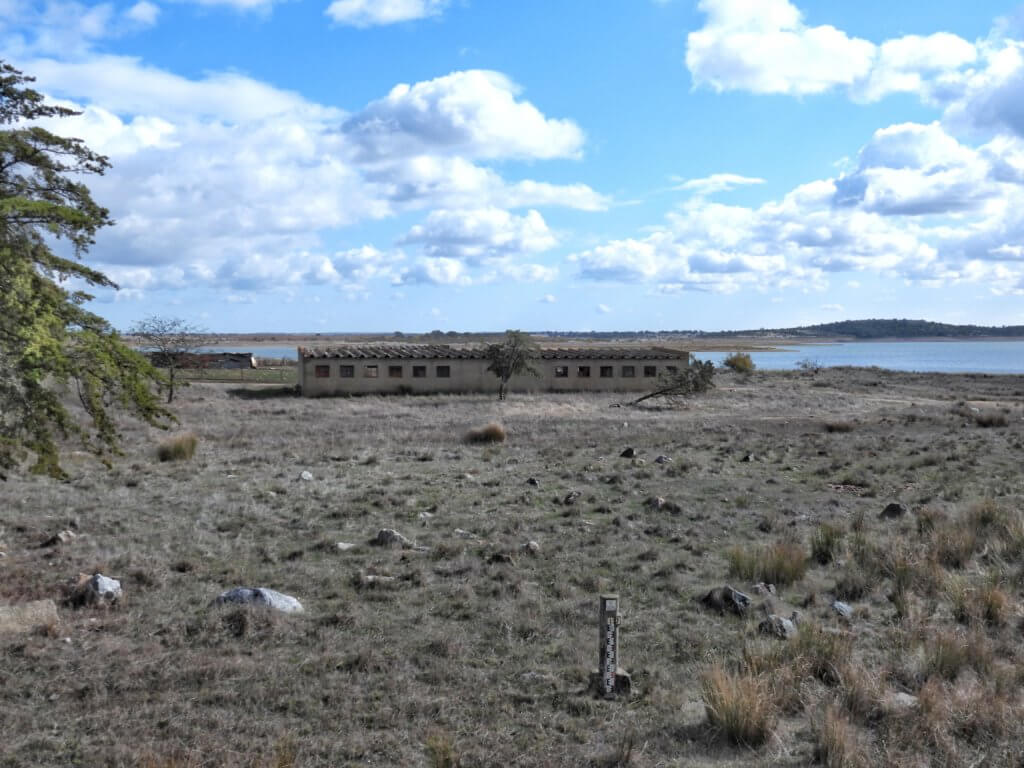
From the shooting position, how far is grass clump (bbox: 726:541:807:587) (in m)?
10.5

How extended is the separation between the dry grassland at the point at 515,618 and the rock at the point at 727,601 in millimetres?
118

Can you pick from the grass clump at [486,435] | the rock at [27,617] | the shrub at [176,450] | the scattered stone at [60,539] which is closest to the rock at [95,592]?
the rock at [27,617]

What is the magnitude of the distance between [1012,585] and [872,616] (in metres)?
2.11

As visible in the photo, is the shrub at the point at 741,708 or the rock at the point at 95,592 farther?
the rock at the point at 95,592

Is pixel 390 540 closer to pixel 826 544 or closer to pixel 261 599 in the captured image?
pixel 261 599

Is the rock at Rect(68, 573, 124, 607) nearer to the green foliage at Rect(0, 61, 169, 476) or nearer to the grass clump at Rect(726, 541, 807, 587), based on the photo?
the green foliage at Rect(0, 61, 169, 476)

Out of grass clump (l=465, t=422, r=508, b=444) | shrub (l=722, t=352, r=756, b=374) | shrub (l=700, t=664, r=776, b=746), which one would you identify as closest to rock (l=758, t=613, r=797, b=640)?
shrub (l=700, t=664, r=776, b=746)

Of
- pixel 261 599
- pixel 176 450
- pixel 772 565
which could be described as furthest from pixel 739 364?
pixel 261 599

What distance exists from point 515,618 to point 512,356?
144 ft

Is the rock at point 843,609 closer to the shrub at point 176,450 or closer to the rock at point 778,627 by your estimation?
the rock at point 778,627

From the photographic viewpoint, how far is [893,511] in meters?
14.4

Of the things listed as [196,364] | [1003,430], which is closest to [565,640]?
[1003,430]

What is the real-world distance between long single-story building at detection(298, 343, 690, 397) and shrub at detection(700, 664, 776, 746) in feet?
156

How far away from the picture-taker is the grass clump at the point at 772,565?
34.4 ft
